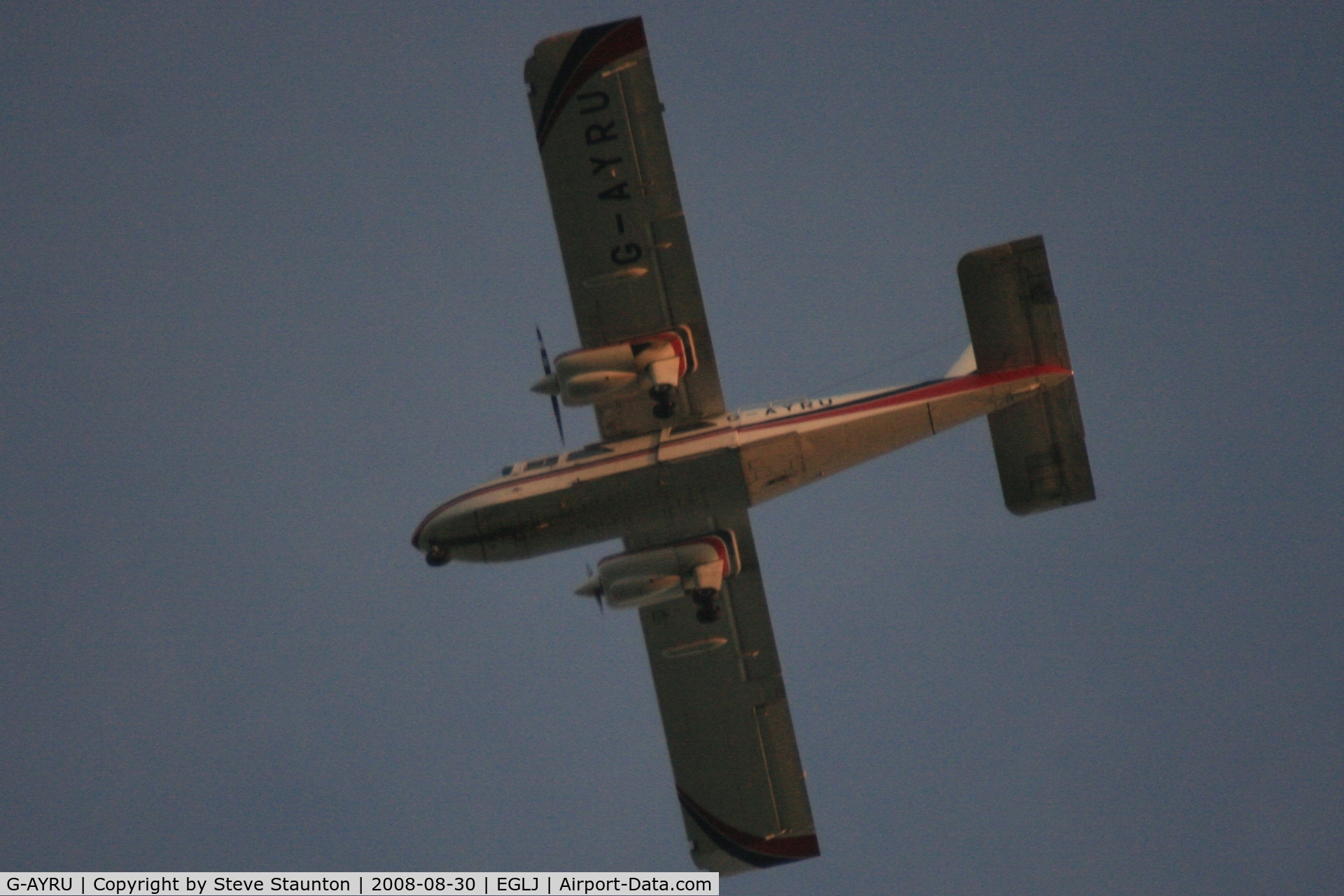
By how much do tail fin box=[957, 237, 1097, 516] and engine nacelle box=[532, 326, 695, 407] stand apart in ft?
17.4

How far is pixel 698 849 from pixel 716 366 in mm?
10595

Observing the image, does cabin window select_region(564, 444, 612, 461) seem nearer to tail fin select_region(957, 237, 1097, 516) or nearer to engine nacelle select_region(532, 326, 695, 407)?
engine nacelle select_region(532, 326, 695, 407)

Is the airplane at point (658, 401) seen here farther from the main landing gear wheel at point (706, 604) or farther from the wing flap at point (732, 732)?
the wing flap at point (732, 732)

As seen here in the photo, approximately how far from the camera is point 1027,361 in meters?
29.9

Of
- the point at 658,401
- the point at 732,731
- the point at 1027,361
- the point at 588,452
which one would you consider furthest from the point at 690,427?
the point at 732,731

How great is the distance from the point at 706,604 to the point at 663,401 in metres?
3.92

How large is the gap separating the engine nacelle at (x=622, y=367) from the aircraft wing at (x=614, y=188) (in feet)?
0.88

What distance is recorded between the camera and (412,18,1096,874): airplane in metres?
29.1

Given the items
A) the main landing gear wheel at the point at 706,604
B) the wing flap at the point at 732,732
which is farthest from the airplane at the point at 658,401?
the wing flap at the point at 732,732

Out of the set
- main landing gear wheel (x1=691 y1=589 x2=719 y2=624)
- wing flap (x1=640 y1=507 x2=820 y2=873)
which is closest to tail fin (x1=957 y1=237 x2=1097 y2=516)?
wing flap (x1=640 y1=507 x2=820 y2=873)

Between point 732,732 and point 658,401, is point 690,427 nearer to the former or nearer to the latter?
point 658,401

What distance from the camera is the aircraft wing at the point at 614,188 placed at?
29.0 m

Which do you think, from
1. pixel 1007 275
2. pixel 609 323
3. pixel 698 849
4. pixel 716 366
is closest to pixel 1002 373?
pixel 1007 275

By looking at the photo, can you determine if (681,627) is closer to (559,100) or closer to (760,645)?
(760,645)
